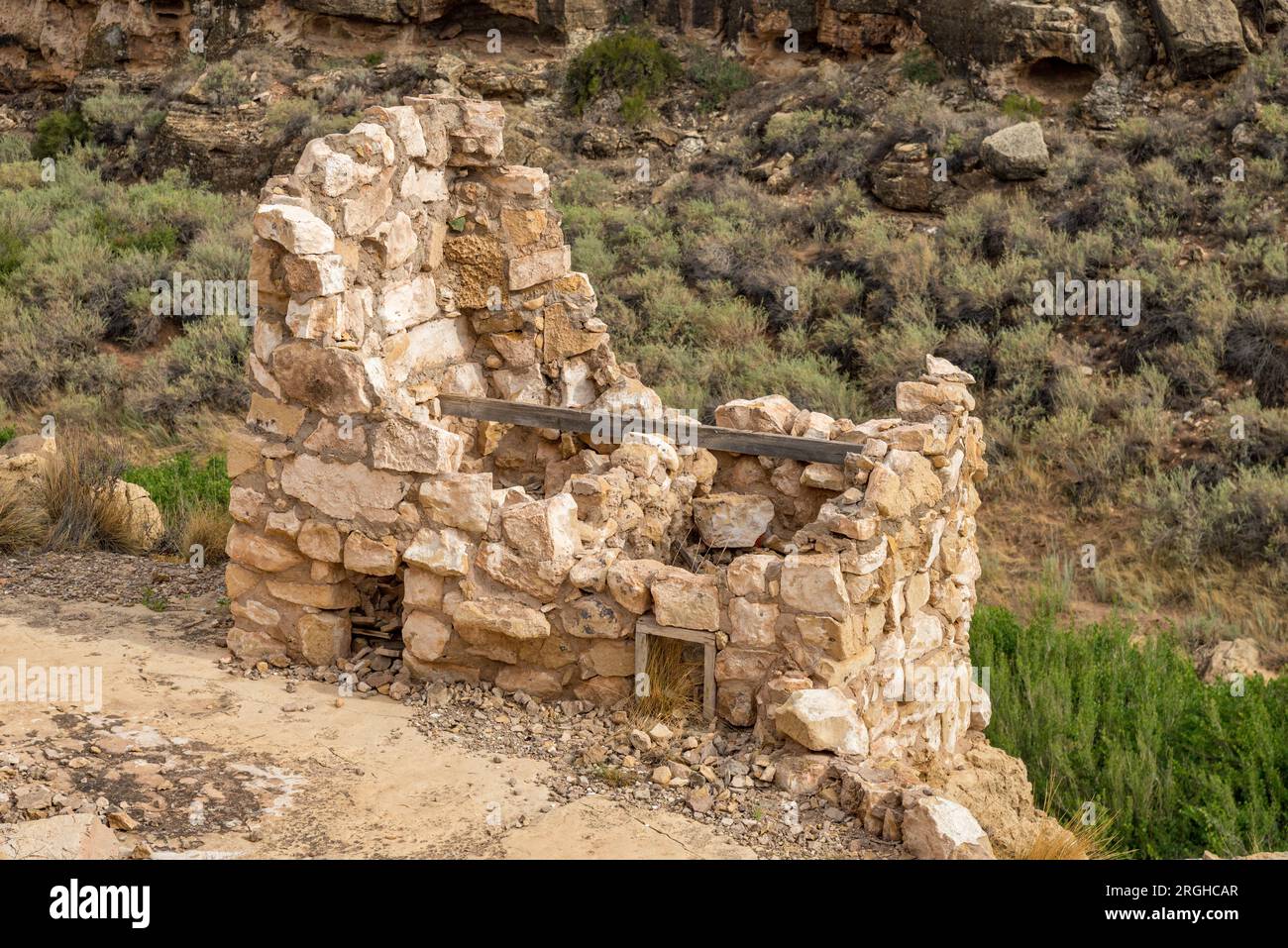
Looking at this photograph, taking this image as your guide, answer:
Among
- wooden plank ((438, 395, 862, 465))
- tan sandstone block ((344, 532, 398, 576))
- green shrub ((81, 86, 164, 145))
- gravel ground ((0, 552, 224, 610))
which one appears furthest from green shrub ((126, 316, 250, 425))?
green shrub ((81, 86, 164, 145))

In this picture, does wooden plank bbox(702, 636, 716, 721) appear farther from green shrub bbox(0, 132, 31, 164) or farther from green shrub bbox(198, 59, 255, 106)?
green shrub bbox(0, 132, 31, 164)

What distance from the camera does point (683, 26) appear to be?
827 inches

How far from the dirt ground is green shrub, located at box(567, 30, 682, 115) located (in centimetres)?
1491

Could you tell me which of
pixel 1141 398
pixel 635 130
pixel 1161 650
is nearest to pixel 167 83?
pixel 635 130

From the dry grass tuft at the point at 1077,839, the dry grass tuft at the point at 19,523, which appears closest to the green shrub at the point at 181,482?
the dry grass tuft at the point at 19,523

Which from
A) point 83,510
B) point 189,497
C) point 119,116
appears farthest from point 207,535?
point 119,116

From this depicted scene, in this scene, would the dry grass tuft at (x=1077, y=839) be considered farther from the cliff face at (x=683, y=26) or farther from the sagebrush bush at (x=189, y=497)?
the cliff face at (x=683, y=26)

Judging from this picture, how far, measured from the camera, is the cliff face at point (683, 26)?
53.6 ft

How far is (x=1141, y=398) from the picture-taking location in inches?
444

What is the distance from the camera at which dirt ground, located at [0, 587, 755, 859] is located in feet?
15.0

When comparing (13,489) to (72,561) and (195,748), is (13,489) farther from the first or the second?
(195,748)

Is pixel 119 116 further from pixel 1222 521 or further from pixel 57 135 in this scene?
pixel 1222 521

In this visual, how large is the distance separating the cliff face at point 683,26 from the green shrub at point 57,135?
171 cm

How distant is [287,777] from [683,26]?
18.1 metres
